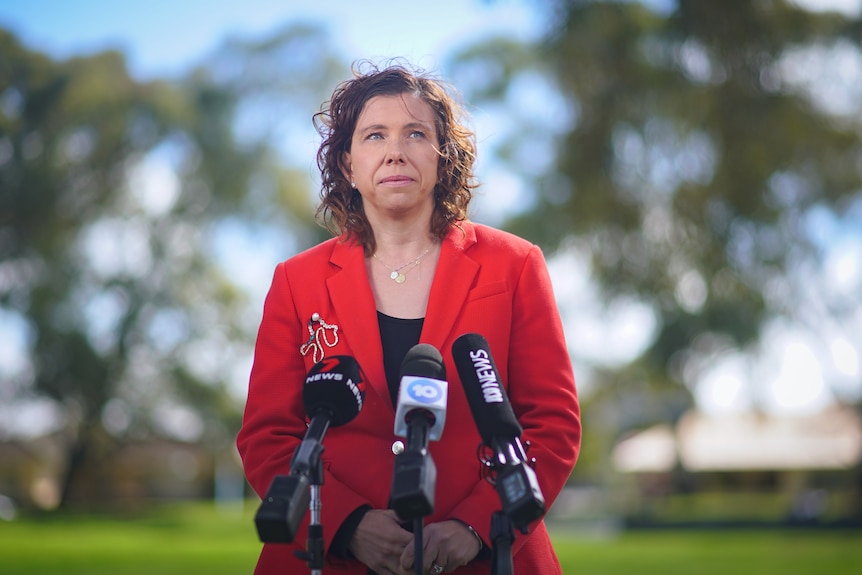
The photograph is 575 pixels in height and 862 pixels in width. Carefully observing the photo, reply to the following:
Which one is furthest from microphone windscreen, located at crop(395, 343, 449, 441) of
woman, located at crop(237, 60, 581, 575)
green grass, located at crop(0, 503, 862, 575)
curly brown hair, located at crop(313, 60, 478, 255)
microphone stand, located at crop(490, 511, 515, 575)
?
green grass, located at crop(0, 503, 862, 575)

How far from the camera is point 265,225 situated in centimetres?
2978

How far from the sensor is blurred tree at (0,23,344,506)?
2653 centimetres

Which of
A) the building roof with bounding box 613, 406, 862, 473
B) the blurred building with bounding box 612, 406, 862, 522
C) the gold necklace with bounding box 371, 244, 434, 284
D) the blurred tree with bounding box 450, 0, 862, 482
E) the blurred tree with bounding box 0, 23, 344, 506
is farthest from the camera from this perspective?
the building roof with bounding box 613, 406, 862, 473

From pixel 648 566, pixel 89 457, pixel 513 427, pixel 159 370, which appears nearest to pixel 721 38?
pixel 513 427

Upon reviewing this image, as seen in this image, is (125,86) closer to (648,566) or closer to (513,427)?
(648,566)

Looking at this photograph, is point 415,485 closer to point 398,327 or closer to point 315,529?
point 315,529

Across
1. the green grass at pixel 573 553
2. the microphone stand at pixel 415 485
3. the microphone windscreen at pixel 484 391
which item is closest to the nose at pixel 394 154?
the microphone windscreen at pixel 484 391

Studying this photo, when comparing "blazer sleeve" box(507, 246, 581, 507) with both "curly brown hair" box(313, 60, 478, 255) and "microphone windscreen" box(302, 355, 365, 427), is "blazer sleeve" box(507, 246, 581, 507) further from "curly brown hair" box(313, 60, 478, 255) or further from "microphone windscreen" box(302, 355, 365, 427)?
"microphone windscreen" box(302, 355, 365, 427)

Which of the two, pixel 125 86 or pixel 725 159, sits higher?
pixel 125 86

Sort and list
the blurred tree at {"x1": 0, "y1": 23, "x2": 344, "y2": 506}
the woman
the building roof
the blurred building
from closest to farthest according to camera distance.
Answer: the woman < the blurred tree at {"x1": 0, "y1": 23, "x2": 344, "y2": 506} < the blurred building < the building roof

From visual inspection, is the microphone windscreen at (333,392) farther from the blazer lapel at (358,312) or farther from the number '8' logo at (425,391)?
the blazer lapel at (358,312)

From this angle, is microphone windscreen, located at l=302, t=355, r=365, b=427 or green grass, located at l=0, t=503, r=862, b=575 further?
green grass, located at l=0, t=503, r=862, b=575

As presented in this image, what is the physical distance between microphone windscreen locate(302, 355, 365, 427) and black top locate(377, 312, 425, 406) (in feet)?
1.44

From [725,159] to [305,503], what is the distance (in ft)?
28.6
